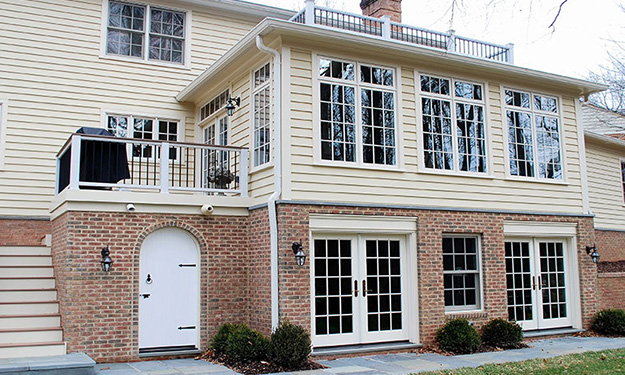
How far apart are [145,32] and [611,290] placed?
40.5 feet

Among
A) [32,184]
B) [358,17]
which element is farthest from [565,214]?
[32,184]

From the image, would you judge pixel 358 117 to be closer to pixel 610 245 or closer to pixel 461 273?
pixel 461 273

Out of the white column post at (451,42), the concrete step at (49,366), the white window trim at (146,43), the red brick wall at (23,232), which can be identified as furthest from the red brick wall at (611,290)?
the red brick wall at (23,232)

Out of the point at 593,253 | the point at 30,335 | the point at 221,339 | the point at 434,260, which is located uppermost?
the point at 593,253

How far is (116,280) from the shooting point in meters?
9.79

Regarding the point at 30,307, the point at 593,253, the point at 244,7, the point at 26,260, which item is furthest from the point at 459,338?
the point at 244,7

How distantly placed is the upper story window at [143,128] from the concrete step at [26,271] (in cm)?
349

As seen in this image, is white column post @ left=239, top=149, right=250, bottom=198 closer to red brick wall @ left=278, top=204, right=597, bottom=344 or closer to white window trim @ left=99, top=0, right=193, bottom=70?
red brick wall @ left=278, top=204, right=597, bottom=344

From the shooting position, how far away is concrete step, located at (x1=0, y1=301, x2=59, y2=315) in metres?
9.65

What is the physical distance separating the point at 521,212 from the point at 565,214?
127 centimetres

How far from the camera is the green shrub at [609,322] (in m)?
12.5

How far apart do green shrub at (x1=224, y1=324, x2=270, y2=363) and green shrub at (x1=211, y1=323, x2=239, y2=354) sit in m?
0.41

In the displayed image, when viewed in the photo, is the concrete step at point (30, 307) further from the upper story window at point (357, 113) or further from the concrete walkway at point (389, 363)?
the upper story window at point (357, 113)

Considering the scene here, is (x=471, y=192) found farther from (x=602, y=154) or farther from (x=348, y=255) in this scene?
(x=602, y=154)
